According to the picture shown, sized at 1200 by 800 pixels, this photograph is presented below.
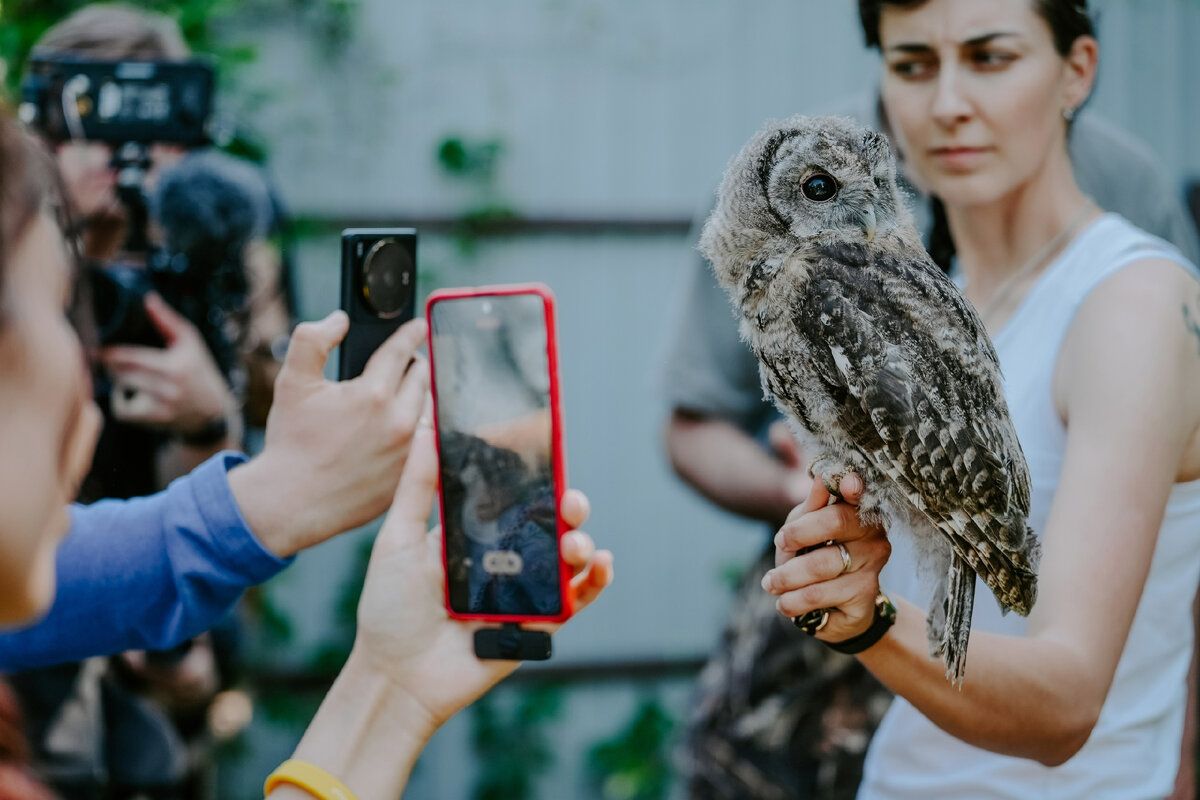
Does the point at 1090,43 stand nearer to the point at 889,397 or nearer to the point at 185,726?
the point at 889,397

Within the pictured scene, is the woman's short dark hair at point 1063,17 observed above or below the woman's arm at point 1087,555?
above

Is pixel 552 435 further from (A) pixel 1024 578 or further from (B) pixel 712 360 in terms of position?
(B) pixel 712 360

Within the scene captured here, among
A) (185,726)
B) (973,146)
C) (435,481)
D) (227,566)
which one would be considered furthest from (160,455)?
(973,146)

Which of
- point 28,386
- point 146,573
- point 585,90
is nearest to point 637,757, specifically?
point 585,90

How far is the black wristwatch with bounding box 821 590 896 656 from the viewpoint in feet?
3.44

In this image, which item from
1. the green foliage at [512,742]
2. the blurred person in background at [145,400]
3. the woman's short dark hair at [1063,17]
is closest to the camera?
the woman's short dark hair at [1063,17]

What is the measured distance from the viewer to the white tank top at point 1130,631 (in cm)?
119

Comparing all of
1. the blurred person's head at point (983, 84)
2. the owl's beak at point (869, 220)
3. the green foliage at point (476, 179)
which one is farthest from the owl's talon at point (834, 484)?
the green foliage at point (476, 179)

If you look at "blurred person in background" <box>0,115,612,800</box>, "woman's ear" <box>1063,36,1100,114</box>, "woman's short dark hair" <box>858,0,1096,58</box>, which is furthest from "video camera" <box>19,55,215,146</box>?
"woman's ear" <box>1063,36,1100,114</box>

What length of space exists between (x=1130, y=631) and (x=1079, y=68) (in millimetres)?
710

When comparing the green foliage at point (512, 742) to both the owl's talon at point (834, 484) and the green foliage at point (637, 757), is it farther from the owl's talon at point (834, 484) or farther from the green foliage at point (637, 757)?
the owl's talon at point (834, 484)

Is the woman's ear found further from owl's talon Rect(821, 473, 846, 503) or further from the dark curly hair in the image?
owl's talon Rect(821, 473, 846, 503)

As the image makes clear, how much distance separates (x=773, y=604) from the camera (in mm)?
2070

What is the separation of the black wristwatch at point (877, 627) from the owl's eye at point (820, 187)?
0.43 meters
